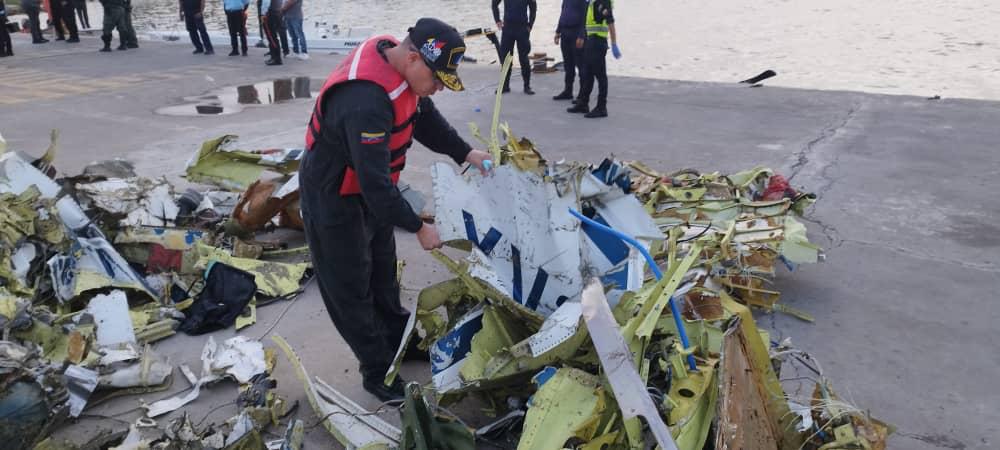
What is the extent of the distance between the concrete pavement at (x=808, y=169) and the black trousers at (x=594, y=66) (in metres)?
0.43

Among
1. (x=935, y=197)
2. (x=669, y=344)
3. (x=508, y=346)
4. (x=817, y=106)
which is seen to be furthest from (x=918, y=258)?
(x=817, y=106)

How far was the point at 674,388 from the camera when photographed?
2453 mm

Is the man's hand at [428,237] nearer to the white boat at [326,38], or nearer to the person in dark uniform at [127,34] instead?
the white boat at [326,38]

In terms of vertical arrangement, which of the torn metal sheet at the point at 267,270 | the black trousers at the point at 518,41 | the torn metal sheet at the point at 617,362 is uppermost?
the black trousers at the point at 518,41

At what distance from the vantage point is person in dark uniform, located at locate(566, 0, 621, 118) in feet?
26.7

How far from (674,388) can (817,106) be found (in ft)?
25.5

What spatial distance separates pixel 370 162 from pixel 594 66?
6.22 m

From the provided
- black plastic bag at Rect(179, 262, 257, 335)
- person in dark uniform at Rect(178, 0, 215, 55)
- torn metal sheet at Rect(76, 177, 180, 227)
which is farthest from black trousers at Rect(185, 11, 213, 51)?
black plastic bag at Rect(179, 262, 257, 335)

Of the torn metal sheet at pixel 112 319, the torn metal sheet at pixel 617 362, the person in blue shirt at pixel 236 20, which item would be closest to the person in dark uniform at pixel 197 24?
the person in blue shirt at pixel 236 20

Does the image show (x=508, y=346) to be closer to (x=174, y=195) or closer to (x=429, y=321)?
(x=429, y=321)

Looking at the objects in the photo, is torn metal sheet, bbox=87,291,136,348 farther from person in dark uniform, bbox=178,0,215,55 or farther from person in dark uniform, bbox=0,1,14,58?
person in dark uniform, bbox=0,1,14,58

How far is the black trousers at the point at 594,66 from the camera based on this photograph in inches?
327

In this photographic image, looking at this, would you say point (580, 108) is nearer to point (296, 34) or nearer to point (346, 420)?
point (346, 420)

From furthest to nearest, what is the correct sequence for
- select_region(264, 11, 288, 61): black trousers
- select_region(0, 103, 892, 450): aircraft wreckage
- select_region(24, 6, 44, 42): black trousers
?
select_region(24, 6, 44, 42): black trousers → select_region(264, 11, 288, 61): black trousers → select_region(0, 103, 892, 450): aircraft wreckage
